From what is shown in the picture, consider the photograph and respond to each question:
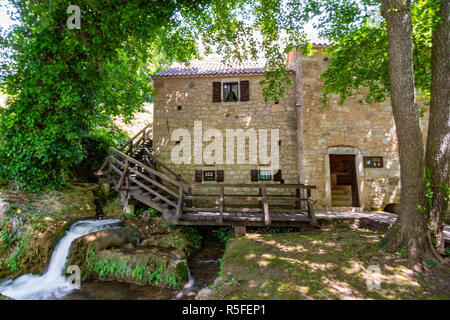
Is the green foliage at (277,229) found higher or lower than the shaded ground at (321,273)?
lower

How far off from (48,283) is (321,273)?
5.04 meters

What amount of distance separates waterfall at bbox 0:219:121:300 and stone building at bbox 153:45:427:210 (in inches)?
200

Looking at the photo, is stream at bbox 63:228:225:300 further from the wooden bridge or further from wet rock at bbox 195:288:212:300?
the wooden bridge

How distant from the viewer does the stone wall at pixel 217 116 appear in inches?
349

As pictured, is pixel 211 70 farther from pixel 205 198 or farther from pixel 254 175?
pixel 205 198

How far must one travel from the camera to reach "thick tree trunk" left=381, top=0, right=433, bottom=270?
337 cm

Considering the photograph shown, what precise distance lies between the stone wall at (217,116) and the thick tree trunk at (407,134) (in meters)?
5.26

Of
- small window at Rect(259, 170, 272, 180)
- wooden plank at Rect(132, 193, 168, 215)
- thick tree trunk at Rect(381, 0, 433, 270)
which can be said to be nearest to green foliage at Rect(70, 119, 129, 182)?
wooden plank at Rect(132, 193, 168, 215)

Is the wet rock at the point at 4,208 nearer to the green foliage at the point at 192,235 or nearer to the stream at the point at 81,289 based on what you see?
the stream at the point at 81,289

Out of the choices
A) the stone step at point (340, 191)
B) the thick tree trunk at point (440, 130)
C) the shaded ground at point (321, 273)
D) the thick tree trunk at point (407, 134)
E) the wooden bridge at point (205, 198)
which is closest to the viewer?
the shaded ground at point (321, 273)

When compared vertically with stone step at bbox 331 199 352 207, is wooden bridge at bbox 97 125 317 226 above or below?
above

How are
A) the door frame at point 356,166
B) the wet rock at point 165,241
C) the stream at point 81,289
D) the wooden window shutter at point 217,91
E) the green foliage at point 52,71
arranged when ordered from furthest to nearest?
the wooden window shutter at point 217,91 < the door frame at point 356,166 < the green foliage at point 52,71 < the wet rock at point 165,241 < the stream at point 81,289

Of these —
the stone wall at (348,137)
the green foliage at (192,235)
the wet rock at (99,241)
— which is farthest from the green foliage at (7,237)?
the stone wall at (348,137)
